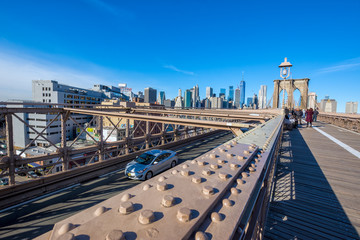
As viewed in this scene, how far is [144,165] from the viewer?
8.88 metres

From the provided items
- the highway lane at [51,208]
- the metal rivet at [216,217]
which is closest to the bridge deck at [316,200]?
the metal rivet at [216,217]

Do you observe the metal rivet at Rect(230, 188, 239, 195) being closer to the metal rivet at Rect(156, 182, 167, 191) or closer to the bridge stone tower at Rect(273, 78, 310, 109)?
the metal rivet at Rect(156, 182, 167, 191)

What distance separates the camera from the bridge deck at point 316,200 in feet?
8.12

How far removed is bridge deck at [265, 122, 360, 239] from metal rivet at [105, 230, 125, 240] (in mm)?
2680

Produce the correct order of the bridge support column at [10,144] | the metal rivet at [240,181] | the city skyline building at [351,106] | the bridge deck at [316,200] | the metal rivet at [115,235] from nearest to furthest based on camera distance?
1. the metal rivet at [115,235]
2. the metal rivet at [240,181]
3. the bridge deck at [316,200]
4. the bridge support column at [10,144]
5. the city skyline building at [351,106]

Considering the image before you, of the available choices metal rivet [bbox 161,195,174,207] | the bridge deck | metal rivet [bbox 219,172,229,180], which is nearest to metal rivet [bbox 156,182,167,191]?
metal rivet [bbox 161,195,174,207]

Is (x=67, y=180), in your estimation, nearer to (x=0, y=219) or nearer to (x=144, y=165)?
(x=0, y=219)

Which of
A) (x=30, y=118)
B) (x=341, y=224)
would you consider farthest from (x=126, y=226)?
(x=30, y=118)

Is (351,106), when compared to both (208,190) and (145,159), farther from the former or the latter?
(208,190)

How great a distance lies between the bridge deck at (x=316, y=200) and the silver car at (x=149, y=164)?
6385 mm

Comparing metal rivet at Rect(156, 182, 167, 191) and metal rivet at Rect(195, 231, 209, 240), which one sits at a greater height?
metal rivet at Rect(156, 182, 167, 191)

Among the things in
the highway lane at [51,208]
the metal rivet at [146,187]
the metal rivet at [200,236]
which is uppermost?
the metal rivet at [146,187]

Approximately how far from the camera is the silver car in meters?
8.41

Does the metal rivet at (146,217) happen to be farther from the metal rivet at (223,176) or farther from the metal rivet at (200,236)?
the metal rivet at (223,176)
